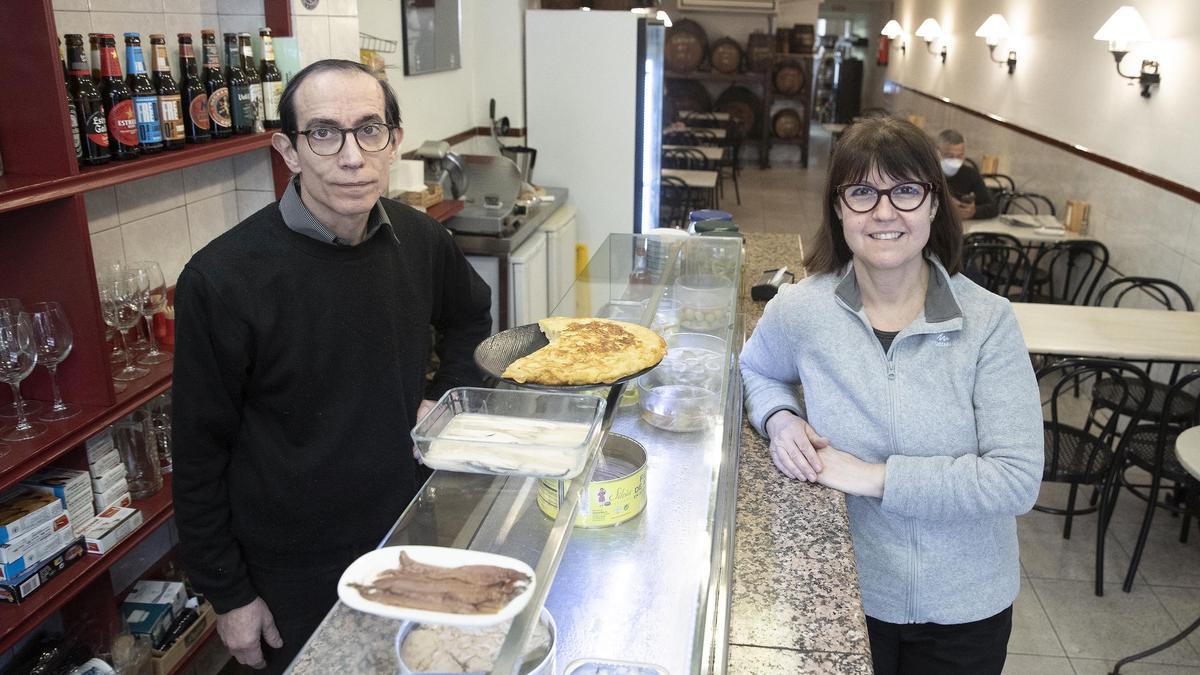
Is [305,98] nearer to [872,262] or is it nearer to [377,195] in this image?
[377,195]

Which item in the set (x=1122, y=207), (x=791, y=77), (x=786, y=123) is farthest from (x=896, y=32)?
(x=1122, y=207)

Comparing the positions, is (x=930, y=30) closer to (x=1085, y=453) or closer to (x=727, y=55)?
(x=727, y=55)

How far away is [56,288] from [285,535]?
91 centimetres

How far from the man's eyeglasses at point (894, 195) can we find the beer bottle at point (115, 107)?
1.86 m

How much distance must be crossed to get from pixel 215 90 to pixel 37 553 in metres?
1.45

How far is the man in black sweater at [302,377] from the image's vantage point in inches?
69.0

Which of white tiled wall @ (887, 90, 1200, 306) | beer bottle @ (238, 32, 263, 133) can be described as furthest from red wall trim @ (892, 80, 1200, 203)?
beer bottle @ (238, 32, 263, 133)

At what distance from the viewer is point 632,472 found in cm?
162

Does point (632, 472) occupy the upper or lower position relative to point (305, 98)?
lower

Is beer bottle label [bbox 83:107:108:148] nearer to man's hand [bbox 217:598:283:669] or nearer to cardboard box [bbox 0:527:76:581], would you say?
cardboard box [bbox 0:527:76:581]

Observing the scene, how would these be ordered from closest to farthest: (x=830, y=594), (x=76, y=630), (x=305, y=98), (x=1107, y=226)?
(x=830, y=594), (x=305, y=98), (x=76, y=630), (x=1107, y=226)

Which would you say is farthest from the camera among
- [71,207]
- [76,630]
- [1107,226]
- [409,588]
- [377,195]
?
[1107,226]

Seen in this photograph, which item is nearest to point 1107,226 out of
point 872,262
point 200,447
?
point 872,262

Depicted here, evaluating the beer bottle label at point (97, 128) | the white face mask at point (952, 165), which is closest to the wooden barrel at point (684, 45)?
the white face mask at point (952, 165)
